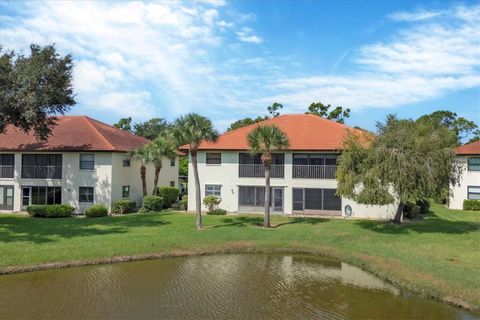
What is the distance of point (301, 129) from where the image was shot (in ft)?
117

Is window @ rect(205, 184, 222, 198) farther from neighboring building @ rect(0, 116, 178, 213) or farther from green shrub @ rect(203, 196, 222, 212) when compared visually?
neighboring building @ rect(0, 116, 178, 213)

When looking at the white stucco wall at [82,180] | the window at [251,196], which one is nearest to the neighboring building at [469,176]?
the window at [251,196]

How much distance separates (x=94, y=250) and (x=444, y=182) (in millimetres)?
19258

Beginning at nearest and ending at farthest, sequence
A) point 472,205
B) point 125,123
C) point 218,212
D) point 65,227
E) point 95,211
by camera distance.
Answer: point 65,227, point 95,211, point 218,212, point 472,205, point 125,123

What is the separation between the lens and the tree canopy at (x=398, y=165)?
944 inches

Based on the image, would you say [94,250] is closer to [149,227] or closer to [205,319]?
[149,227]

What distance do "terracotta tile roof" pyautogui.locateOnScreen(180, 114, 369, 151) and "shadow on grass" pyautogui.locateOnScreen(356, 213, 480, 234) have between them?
21.1 ft

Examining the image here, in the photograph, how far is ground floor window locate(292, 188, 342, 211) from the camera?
1291 inches

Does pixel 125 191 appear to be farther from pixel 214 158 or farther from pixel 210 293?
pixel 210 293

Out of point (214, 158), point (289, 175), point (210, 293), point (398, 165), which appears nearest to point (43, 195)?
point (214, 158)

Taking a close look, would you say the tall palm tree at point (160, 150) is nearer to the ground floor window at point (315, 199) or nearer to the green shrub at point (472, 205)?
the ground floor window at point (315, 199)

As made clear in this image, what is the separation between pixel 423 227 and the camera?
27047 millimetres

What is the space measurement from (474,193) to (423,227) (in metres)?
16.9

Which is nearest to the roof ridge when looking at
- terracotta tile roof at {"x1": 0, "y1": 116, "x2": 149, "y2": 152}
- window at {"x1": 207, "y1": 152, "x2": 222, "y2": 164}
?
terracotta tile roof at {"x1": 0, "y1": 116, "x2": 149, "y2": 152}
